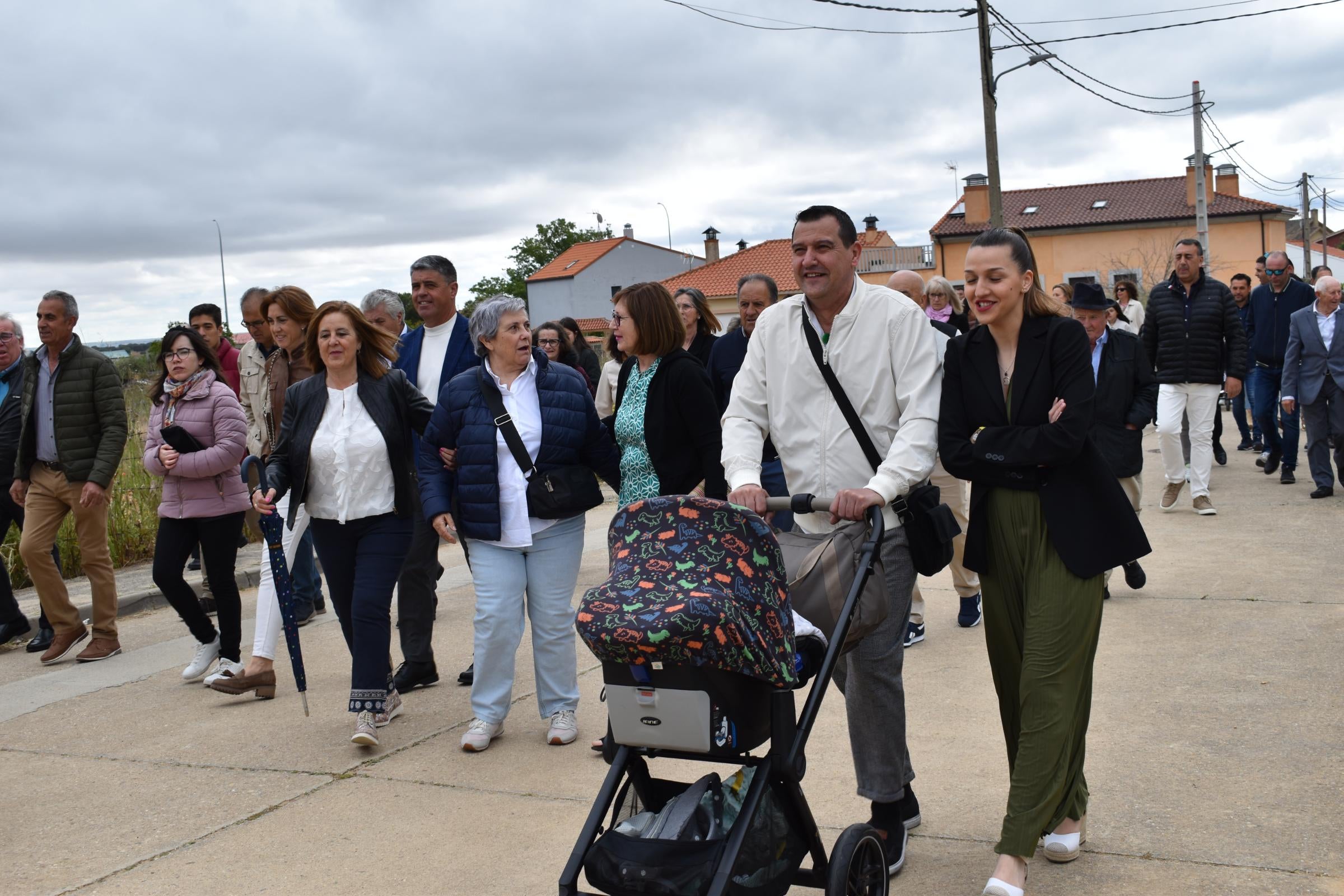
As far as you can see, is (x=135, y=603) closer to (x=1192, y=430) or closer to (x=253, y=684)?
(x=253, y=684)

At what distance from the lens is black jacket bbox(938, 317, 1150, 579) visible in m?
3.63

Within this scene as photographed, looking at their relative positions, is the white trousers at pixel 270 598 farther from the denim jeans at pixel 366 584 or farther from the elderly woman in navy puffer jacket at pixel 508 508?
the elderly woman in navy puffer jacket at pixel 508 508

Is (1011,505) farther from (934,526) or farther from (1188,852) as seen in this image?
(1188,852)

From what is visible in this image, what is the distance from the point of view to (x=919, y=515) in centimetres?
386

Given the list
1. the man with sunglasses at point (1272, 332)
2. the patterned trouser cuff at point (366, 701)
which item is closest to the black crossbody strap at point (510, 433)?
the patterned trouser cuff at point (366, 701)

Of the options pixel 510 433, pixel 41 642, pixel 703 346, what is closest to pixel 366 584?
pixel 510 433

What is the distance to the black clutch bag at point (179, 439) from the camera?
271 inches

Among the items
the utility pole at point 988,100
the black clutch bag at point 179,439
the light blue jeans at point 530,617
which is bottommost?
the light blue jeans at point 530,617

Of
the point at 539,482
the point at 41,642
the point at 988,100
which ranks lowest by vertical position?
the point at 41,642

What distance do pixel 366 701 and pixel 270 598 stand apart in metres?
1.03

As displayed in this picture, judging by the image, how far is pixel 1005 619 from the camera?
3895 mm

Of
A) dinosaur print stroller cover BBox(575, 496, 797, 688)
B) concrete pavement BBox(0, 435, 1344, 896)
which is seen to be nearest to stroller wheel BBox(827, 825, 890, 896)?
concrete pavement BBox(0, 435, 1344, 896)

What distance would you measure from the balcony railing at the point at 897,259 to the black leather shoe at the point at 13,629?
51.9m

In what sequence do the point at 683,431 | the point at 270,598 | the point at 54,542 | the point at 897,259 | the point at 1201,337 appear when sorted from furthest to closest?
the point at 897,259
the point at 1201,337
the point at 54,542
the point at 270,598
the point at 683,431
